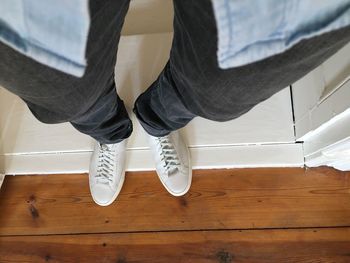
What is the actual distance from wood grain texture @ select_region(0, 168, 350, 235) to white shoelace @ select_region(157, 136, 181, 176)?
0.06m

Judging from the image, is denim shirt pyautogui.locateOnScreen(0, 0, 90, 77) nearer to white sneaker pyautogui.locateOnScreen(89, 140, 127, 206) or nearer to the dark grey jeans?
the dark grey jeans

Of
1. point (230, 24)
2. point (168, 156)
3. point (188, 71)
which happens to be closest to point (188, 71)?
point (188, 71)

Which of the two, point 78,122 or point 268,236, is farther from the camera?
point 268,236

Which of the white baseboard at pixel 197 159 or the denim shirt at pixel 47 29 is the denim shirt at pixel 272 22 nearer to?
the denim shirt at pixel 47 29

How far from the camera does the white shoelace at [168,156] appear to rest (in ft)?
2.91

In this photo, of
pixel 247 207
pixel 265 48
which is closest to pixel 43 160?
pixel 247 207

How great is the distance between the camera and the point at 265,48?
342mm

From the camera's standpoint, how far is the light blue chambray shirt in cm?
32

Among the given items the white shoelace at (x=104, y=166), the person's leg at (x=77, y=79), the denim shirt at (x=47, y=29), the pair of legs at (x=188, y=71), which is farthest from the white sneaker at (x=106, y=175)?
the denim shirt at (x=47, y=29)

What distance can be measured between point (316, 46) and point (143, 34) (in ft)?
2.38

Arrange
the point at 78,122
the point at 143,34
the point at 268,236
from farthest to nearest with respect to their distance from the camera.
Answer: the point at 143,34
the point at 268,236
the point at 78,122

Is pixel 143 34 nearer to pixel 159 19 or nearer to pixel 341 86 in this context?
pixel 159 19

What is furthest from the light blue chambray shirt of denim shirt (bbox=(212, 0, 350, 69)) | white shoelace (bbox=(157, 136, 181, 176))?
white shoelace (bbox=(157, 136, 181, 176))

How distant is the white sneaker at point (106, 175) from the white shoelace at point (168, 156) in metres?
0.09
